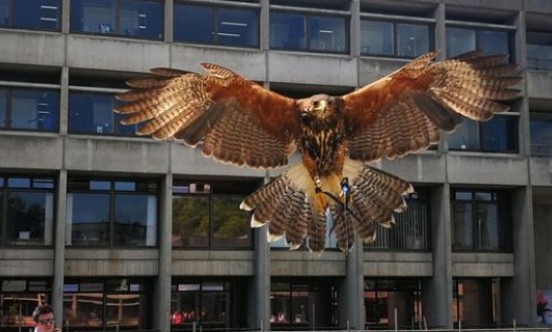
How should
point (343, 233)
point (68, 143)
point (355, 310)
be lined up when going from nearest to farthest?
point (343, 233) → point (68, 143) → point (355, 310)

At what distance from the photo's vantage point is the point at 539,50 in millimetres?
35750

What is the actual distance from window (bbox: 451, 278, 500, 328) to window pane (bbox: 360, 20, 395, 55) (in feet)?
31.0

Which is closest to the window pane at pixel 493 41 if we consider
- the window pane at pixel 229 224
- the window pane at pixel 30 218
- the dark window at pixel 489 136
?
the dark window at pixel 489 136

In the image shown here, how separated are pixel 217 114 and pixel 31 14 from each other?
2159 cm

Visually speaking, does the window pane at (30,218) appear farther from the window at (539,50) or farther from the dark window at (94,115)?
the window at (539,50)

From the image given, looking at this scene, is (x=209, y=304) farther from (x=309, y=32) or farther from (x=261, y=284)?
(x=309, y=32)

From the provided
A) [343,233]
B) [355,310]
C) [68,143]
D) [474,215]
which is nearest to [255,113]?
[343,233]

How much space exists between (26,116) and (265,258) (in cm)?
930

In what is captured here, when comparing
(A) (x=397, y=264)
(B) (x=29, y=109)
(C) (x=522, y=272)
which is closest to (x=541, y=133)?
(C) (x=522, y=272)

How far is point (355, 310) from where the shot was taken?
3128 centimetres

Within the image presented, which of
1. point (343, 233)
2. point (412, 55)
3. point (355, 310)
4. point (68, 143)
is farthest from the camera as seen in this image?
point (412, 55)

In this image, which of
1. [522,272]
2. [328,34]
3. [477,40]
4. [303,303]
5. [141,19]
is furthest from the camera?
[477,40]

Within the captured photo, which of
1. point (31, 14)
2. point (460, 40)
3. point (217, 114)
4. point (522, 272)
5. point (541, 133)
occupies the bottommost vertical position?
Answer: point (522, 272)

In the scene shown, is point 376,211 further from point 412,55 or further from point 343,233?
point 412,55
